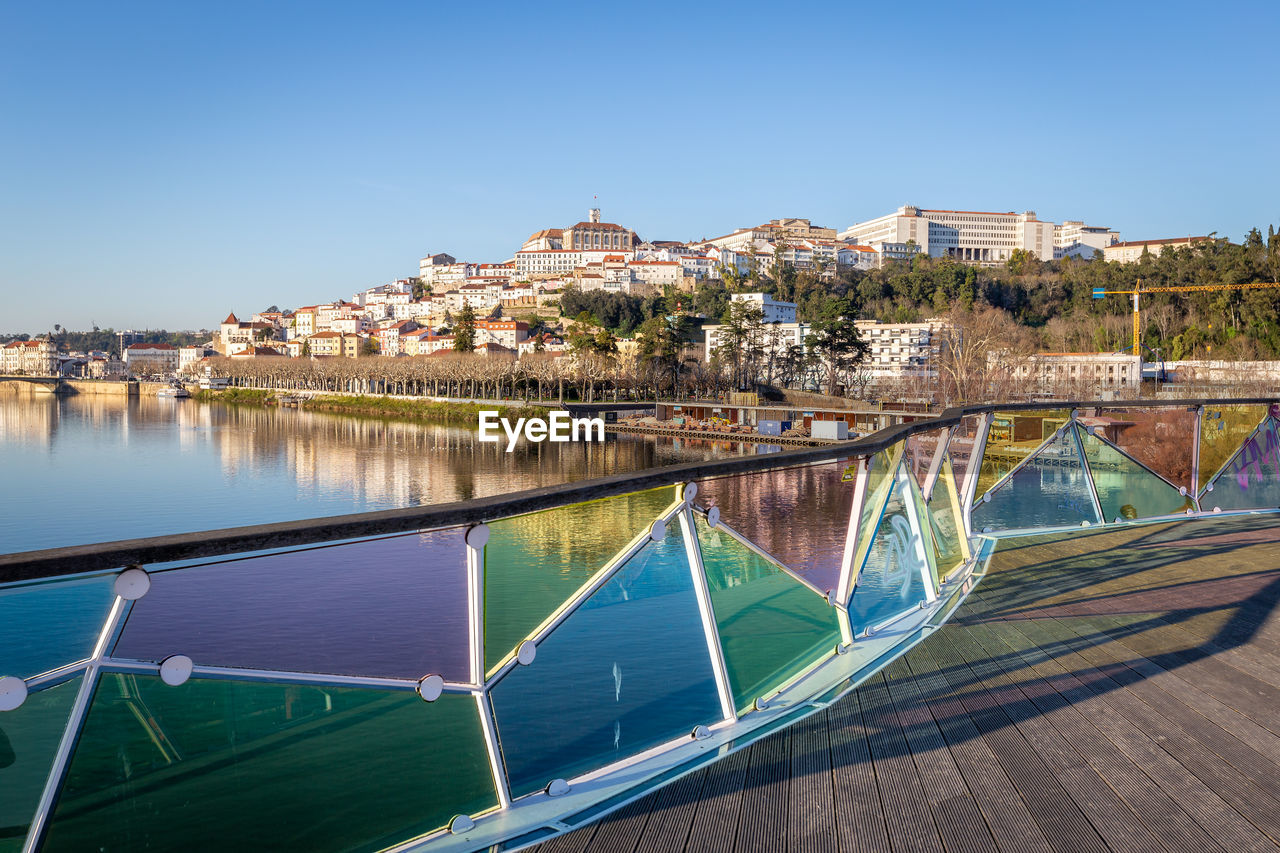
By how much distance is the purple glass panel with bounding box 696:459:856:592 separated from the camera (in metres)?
2.43

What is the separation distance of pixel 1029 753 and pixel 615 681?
102cm

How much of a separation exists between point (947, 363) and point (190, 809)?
4637 centimetres

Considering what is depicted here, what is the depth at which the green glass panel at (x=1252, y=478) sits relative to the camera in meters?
5.76

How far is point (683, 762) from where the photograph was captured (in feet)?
6.84

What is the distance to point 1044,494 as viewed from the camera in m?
5.23

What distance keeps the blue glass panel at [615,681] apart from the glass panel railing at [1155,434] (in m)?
3.91

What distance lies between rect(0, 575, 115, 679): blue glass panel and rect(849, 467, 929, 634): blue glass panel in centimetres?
225

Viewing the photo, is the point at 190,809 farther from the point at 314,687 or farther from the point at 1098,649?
the point at 1098,649

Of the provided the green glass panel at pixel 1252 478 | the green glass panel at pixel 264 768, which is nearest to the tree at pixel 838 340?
the green glass panel at pixel 1252 478

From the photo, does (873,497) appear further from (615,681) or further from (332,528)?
(332,528)

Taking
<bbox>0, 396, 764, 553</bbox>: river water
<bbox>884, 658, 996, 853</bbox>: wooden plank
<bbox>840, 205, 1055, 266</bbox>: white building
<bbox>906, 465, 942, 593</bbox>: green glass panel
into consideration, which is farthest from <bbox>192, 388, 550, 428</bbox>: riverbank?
<bbox>840, 205, 1055, 266</bbox>: white building

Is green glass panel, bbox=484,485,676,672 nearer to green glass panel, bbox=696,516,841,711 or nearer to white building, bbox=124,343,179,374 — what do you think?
green glass panel, bbox=696,516,841,711

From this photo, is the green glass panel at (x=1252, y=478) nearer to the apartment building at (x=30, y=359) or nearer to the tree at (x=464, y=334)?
the tree at (x=464, y=334)

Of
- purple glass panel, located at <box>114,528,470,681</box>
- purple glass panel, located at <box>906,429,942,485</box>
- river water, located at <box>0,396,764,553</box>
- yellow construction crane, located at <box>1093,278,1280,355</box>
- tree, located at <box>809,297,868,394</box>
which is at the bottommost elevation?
river water, located at <box>0,396,764,553</box>
